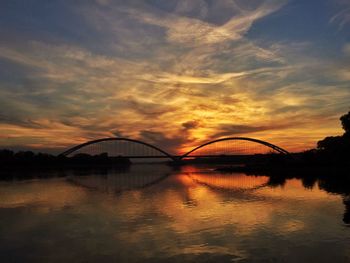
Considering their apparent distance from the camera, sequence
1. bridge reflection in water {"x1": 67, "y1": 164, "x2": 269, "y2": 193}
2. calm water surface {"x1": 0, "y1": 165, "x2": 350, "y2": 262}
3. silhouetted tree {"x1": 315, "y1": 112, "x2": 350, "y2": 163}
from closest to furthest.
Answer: calm water surface {"x1": 0, "y1": 165, "x2": 350, "y2": 262} → bridge reflection in water {"x1": 67, "y1": 164, "x2": 269, "y2": 193} → silhouetted tree {"x1": 315, "y1": 112, "x2": 350, "y2": 163}

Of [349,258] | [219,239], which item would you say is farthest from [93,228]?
[349,258]

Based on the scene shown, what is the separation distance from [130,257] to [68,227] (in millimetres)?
7234

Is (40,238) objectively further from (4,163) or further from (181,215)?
(4,163)

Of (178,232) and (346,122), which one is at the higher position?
(346,122)

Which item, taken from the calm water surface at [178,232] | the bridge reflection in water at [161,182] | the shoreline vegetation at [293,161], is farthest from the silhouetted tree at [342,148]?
the calm water surface at [178,232]

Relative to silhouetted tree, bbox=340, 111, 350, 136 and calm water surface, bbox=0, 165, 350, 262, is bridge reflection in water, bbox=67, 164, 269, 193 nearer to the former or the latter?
calm water surface, bbox=0, 165, 350, 262

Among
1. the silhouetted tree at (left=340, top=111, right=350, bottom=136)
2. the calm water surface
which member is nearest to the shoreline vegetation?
the silhouetted tree at (left=340, top=111, right=350, bottom=136)

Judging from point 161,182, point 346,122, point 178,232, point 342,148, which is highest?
point 346,122

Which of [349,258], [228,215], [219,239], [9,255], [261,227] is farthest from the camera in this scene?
[228,215]

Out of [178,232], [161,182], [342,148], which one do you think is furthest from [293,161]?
[178,232]

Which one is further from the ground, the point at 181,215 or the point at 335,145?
the point at 335,145

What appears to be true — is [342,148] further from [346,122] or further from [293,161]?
[293,161]

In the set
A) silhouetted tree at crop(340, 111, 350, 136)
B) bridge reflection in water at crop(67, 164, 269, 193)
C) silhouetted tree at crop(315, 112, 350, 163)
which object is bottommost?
bridge reflection in water at crop(67, 164, 269, 193)

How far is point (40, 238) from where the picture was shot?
17.6m
